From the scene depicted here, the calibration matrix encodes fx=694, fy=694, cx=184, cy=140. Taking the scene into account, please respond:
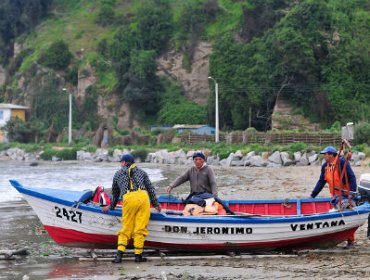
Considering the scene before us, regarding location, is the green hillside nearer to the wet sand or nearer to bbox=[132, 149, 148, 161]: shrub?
bbox=[132, 149, 148, 161]: shrub

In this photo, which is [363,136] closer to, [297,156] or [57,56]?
[297,156]

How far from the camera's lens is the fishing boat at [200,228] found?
1298cm

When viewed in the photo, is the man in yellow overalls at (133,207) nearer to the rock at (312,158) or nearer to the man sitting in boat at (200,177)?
the man sitting in boat at (200,177)

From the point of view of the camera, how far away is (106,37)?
91.6m

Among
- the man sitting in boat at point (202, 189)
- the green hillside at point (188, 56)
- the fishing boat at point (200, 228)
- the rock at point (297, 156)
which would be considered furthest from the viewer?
the green hillside at point (188, 56)

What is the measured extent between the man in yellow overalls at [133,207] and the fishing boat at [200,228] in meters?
0.36

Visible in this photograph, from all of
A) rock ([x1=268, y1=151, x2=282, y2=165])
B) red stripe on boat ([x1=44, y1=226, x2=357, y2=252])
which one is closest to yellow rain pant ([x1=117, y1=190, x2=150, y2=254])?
red stripe on boat ([x1=44, y1=226, x2=357, y2=252])

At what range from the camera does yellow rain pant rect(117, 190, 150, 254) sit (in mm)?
12602

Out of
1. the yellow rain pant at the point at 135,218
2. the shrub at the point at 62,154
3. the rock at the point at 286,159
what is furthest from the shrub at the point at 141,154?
the yellow rain pant at the point at 135,218

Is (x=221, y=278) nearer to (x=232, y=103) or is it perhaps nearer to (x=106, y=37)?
(x=232, y=103)

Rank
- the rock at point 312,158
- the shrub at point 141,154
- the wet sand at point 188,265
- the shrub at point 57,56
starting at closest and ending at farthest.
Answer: the wet sand at point 188,265, the rock at point 312,158, the shrub at point 141,154, the shrub at point 57,56

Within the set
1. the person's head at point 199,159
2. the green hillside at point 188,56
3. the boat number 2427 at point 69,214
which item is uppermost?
the green hillside at point 188,56

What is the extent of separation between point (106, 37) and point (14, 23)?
2076 centimetres

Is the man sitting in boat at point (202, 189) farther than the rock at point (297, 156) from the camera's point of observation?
No
